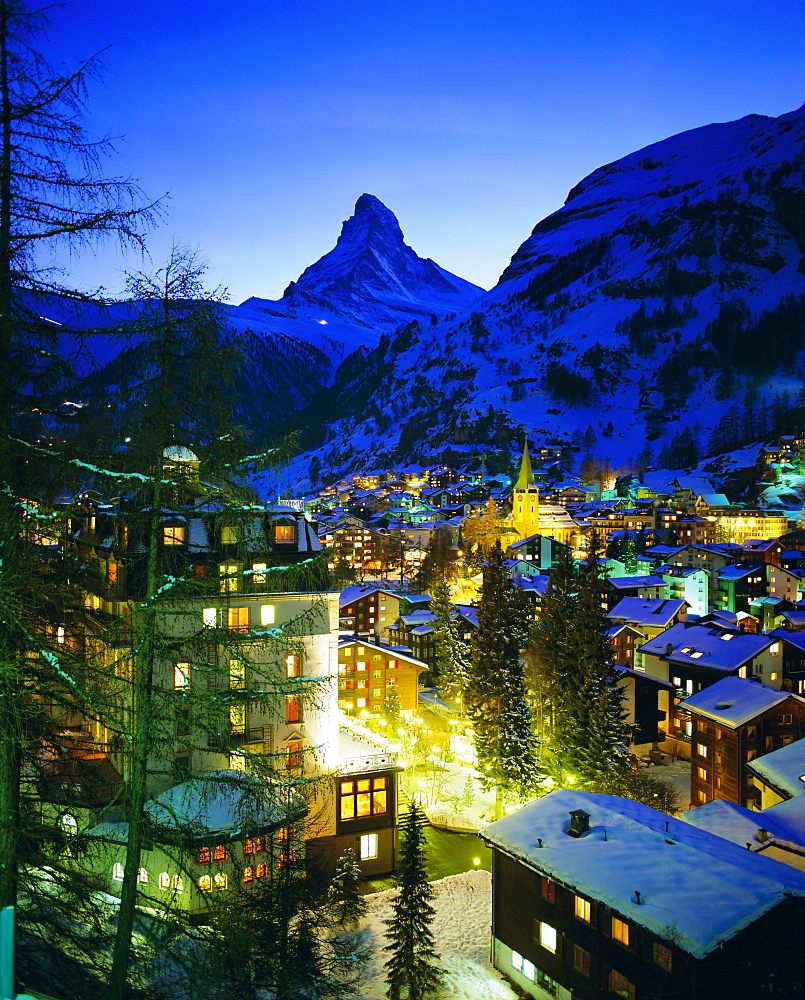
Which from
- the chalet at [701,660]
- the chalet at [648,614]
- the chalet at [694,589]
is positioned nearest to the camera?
the chalet at [701,660]

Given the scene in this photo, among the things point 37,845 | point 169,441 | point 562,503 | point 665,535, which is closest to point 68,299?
point 169,441

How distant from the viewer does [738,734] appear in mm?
32000

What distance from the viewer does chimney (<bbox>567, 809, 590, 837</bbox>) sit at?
2009 centimetres

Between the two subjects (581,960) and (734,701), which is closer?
(581,960)

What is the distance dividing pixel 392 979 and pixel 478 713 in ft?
61.9

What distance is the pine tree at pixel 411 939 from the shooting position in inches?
744

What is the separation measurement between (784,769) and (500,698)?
12462mm

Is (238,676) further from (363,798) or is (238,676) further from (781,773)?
(781,773)

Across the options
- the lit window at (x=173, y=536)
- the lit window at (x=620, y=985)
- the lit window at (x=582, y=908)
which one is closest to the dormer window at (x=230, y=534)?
the lit window at (x=173, y=536)

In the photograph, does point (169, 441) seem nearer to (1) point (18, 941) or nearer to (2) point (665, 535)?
(1) point (18, 941)

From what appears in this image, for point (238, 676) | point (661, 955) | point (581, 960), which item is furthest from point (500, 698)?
point (238, 676)

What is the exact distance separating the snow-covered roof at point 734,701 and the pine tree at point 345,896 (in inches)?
758

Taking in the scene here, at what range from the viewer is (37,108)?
7.51 meters

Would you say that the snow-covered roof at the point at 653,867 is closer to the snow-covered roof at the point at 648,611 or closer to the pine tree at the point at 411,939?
the pine tree at the point at 411,939
